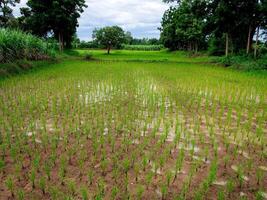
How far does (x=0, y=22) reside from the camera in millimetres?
28297

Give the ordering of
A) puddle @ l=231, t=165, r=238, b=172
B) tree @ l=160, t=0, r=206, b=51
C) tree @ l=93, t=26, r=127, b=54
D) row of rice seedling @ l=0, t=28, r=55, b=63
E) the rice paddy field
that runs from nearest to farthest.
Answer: the rice paddy field < puddle @ l=231, t=165, r=238, b=172 < row of rice seedling @ l=0, t=28, r=55, b=63 < tree @ l=160, t=0, r=206, b=51 < tree @ l=93, t=26, r=127, b=54

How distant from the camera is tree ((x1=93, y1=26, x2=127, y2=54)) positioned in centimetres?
4097

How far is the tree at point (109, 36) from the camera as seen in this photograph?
40969 millimetres

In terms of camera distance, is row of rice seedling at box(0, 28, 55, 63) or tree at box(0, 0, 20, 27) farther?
tree at box(0, 0, 20, 27)

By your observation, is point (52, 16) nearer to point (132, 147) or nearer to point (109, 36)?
point (109, 36)

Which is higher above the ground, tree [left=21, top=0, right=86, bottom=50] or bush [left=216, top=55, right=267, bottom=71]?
tree [left=21, top=0, right=86, bottom=50]

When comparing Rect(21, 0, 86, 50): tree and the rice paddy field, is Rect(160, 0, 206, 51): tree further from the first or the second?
the rice paddy field

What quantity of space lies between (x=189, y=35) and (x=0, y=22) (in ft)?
74.2

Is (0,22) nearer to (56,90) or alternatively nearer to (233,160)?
→ (56,90)

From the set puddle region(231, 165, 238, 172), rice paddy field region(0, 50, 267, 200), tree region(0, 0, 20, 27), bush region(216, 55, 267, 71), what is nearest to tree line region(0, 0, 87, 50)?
tree region(0, 0, 20, 27)

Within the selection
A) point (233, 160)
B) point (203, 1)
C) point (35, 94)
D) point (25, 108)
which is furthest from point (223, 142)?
point (203, 1)

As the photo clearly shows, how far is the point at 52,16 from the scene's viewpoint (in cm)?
2814

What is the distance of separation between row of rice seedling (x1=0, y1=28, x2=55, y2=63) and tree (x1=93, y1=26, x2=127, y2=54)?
21.8 m

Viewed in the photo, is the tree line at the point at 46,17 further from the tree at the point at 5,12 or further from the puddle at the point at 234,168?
the puddle at the point at 234,168
